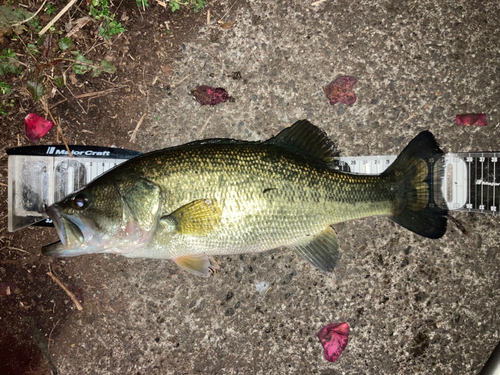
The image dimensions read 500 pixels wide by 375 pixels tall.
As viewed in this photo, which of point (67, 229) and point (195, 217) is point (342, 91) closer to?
point (195, 217)

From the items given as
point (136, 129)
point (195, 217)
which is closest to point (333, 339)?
point (195, 217)

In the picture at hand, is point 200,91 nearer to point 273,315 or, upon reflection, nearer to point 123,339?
point 273,315

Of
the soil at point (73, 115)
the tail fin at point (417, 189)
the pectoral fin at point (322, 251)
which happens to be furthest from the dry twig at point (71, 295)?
the tail fin at point (417, 189)

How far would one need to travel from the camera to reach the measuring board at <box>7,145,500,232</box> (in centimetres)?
257

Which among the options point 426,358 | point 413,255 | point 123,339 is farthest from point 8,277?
point 426,358

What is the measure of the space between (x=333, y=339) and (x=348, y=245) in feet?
2.63

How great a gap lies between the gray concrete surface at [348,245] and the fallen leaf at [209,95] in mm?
61

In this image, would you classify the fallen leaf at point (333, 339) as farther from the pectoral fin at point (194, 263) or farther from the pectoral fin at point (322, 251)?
the pectoral fin at point (194, 263)

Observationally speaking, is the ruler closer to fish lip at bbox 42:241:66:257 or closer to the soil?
the soil

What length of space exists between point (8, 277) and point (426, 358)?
3.66 metres

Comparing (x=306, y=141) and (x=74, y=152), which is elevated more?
(x=306, y=141)

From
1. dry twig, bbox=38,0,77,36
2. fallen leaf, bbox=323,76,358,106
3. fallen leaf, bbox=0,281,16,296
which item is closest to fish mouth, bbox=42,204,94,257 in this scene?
fallen leaf, bbox=0,281,16,296

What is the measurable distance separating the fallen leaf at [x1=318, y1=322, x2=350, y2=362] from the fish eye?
2.11 metres

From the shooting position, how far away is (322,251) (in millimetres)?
2490
